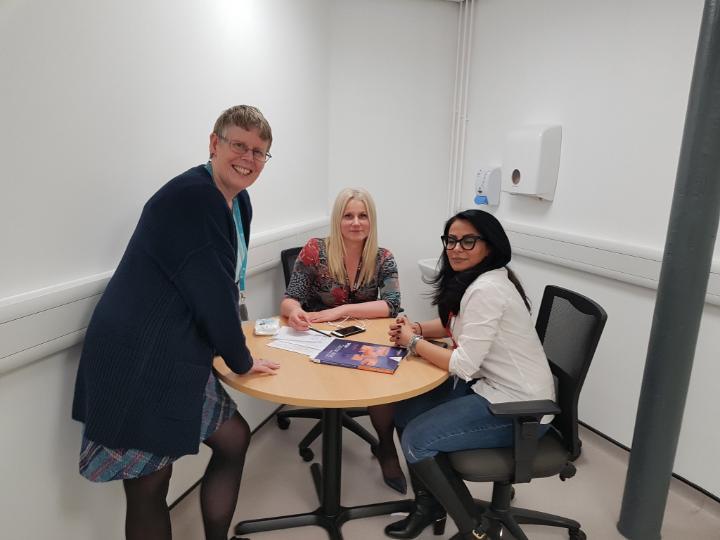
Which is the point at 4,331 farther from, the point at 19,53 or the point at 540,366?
the point at 540,366

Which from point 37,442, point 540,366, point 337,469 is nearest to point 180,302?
point 37,442

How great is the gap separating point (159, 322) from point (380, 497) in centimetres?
139

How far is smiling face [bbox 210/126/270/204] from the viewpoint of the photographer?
1476mm

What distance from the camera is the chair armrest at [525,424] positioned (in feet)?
4.85

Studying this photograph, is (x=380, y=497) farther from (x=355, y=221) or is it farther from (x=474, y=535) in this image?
(x=355, y=221)

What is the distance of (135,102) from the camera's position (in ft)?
5.48

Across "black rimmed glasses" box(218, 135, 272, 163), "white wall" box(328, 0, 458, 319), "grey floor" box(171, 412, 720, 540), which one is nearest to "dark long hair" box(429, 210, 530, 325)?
"black rimmed glasses" box(218, 135, 272, 163)

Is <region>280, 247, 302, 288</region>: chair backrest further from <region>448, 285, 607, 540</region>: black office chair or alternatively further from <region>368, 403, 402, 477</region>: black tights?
<region>448, 285, 607, 540</region>: black office chair

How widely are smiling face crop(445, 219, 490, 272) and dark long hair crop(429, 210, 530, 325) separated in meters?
0.01

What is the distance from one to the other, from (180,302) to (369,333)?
2.79ft

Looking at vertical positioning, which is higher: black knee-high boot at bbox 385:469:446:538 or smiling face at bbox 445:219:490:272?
smiling face at bbox 445:219:490:272

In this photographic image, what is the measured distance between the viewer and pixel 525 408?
4.89ft

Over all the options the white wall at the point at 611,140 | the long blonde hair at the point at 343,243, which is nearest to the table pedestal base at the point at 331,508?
the long blonde hair at the point at 343,243

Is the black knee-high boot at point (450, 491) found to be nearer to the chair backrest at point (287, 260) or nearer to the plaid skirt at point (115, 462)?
the plaid skirt at point (115, 462)
